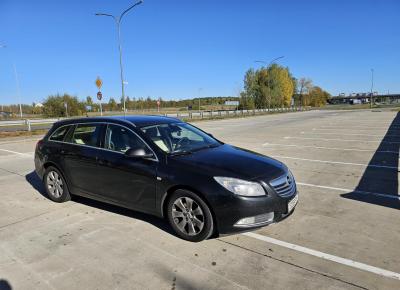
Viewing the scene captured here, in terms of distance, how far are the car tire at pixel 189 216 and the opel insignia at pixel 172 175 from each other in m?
0.01

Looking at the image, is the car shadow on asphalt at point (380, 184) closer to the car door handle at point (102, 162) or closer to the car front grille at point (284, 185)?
the car front grille at point (284, 185)

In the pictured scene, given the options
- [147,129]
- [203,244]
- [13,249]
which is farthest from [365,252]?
[13,249]

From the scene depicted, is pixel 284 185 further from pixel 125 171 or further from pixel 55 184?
pixel 55 184

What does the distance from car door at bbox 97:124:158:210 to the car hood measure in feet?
1.54

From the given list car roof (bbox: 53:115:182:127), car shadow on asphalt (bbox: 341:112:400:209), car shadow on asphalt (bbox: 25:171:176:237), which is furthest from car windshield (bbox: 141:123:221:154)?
car shadow on asphalt (bbox: 341:112:400:209)

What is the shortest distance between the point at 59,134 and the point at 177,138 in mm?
2347

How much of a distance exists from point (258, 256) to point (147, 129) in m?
2.35

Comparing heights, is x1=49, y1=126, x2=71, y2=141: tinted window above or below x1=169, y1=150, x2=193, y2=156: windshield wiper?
above

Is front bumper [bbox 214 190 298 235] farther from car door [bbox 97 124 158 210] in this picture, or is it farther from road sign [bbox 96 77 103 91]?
road sign [bbox 96 77 103 91]

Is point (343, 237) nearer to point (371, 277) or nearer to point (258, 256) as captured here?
point (371, 277)

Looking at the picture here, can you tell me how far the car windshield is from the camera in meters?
4.64

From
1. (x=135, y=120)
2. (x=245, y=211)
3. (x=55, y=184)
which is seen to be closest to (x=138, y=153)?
(x=135, y=120)

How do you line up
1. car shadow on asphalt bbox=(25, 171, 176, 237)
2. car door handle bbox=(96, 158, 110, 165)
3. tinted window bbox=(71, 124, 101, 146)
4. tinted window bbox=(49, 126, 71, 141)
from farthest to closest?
tinted window bbox=(49, 126, 71, 141)
tinted window bbox=(71, 124, 101, 146)
car door handle bbox=(96, 158, 110, 165)
car shadow on asphalt bbox=(25, 171, 176, 237)

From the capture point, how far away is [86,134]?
17.6 feet
